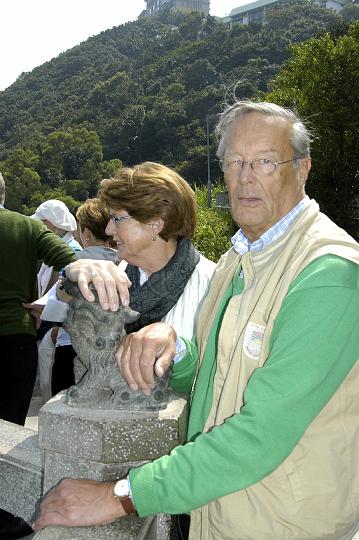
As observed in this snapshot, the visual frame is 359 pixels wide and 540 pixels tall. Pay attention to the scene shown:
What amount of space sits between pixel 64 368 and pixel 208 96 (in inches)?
2589

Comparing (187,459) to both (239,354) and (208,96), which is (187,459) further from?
(208,96)

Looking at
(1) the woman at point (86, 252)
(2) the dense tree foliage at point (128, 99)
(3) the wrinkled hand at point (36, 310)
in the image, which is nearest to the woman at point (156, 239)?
(3) the wrinkled hand at point (36, 310)

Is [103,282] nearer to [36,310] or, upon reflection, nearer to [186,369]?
[186,369]

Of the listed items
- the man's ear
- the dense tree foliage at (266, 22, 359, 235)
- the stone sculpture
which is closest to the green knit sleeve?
A: the stone sculpture

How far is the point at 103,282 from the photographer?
1.55 metres

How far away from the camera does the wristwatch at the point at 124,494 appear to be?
1221mm

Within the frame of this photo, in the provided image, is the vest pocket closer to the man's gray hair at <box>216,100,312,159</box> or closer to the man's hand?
the man's hand

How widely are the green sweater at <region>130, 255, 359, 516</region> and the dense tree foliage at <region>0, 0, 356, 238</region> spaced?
47809 millimetres

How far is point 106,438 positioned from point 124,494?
0.30m

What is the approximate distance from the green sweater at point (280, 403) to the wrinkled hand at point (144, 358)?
353mm

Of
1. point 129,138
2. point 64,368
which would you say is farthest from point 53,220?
point 129,138

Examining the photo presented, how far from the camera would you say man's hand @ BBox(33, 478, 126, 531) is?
1258 mm

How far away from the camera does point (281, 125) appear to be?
1526mm

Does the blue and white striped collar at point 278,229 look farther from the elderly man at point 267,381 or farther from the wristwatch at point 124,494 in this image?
the wristwatch at point 124,494
